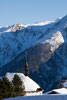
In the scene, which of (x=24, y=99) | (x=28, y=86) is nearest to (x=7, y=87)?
(x=24, y=99)

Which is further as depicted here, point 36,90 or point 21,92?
point 36,90

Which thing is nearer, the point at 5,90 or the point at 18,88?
the point at 5,90

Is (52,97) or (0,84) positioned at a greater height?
(0,84)

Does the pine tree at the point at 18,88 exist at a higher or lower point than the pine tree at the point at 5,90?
higher

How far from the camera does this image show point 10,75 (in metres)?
101

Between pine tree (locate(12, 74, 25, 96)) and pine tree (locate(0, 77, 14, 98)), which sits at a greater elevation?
pine tree (locate(12, 74, 25, 96))

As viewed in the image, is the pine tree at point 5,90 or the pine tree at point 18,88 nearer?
the pine tree at point 5,90

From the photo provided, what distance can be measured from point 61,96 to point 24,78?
6276cm

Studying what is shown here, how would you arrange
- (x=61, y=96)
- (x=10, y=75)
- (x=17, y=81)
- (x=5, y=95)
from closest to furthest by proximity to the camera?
(x=61, y=96) < (x=5, y=95) < (x=17, y=81) < (x=10, y=75)

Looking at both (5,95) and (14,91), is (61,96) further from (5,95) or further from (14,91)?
(14,91)

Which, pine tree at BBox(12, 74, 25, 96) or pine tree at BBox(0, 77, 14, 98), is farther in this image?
pine tree at BBox(12, 74, 25, 96)

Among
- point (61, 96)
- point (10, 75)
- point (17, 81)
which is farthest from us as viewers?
point (10, 75)

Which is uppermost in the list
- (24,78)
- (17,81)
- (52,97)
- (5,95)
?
(24,78)

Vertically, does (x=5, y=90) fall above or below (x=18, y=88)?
below
